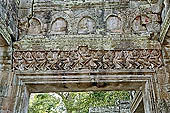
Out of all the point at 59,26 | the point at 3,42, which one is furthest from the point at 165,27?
the point at 3,42

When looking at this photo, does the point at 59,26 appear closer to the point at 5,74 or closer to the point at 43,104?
the point at 5,74

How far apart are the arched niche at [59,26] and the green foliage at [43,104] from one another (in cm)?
813

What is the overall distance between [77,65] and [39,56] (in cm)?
59

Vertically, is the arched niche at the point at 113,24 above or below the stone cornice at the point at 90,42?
above

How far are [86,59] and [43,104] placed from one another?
8.51 m

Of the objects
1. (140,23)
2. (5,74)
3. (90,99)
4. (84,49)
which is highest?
(90,99)

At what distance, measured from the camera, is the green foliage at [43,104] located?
1116 centimetres

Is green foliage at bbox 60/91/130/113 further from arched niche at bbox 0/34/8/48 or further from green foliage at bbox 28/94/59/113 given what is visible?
arched niche at bbox 0/34/8/48

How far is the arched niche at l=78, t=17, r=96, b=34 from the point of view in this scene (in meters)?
3.68

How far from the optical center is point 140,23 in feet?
12.1

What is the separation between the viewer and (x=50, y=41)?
357 centimetres

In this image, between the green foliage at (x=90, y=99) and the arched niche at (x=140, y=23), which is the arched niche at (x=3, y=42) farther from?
the green foliage at (x=90, y=99)

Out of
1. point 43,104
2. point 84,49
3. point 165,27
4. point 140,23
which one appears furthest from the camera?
point 43,104

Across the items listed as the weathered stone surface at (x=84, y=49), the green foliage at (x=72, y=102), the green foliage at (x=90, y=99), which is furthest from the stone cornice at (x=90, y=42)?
the green foliage at (x=72, y=102)
